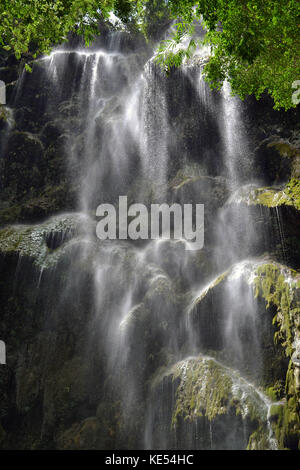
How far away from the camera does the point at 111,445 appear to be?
725 centimetres

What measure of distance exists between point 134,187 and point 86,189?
208 cm

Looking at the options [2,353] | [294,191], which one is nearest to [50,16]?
[294,191]

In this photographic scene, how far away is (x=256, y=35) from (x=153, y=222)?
7.07 meters

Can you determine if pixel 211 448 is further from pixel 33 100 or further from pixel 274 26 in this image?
pixel 33 100

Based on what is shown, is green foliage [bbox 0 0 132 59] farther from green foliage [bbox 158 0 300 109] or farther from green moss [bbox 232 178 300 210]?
green moss [bbox 232 178 300 210]

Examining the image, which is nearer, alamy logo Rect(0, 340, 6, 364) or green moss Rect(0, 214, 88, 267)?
alamy logo Rect(0, 340, 6, 364)

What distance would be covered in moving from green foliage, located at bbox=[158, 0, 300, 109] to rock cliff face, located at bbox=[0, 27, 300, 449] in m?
→ 2.95

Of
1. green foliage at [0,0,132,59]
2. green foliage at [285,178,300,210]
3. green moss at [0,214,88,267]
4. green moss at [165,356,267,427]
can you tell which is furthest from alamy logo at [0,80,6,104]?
green moss at [165,356,267,427]

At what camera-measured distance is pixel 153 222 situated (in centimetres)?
1141

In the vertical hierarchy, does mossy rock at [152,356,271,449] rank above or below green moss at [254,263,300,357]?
below

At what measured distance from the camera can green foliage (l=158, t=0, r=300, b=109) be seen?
17.4 ft

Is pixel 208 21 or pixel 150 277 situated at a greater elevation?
pixel 208 21

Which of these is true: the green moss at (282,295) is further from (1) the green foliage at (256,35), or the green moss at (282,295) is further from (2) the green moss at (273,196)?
(1) the green foliage at (256,35)

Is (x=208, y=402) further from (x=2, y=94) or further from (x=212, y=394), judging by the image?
(x=2, y=94)
